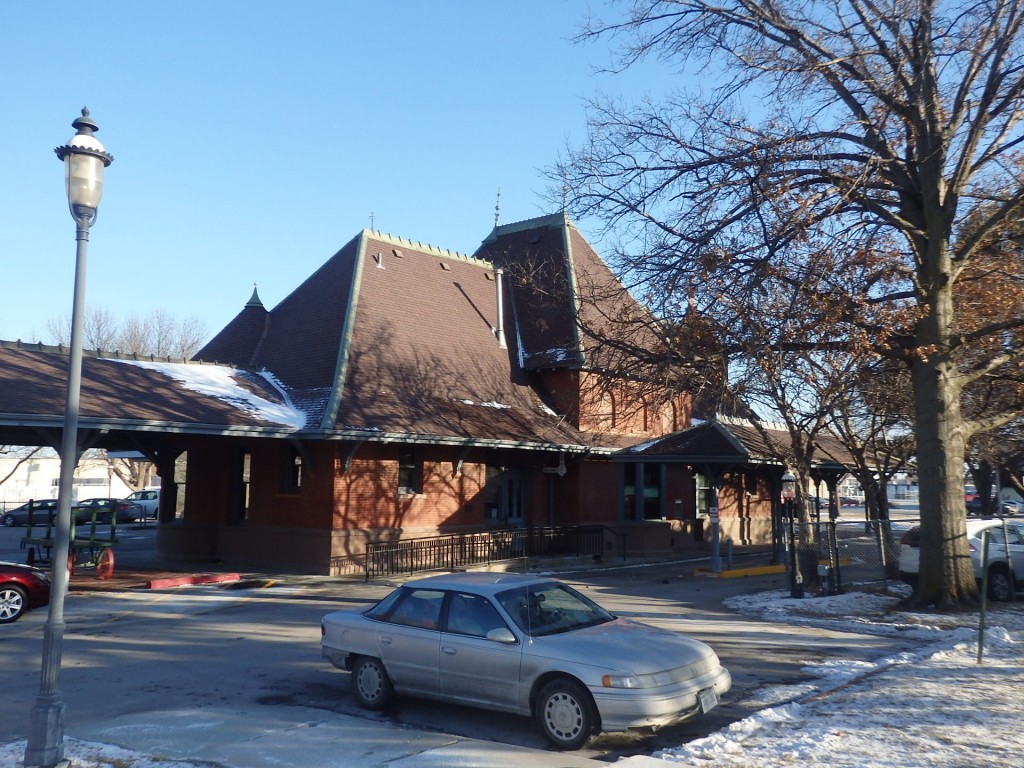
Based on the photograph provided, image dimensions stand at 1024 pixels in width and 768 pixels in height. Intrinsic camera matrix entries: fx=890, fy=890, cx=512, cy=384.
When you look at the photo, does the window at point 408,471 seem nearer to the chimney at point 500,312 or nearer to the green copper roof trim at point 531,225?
the chimney at point 500,312

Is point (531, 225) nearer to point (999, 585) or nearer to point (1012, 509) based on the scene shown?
point (999, 585)

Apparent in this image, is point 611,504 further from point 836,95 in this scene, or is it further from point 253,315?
point 836,95

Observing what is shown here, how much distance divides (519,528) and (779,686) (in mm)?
16069

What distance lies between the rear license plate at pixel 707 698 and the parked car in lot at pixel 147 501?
152 ft

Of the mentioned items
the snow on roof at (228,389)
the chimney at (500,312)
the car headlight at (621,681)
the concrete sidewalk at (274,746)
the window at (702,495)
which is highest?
the chimney at (500,312)

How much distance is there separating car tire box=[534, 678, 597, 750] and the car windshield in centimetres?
60

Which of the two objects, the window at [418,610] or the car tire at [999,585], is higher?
the window at [418,610]

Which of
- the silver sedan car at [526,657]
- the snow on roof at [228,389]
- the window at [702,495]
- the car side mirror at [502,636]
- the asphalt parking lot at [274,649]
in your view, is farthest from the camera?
the window at [702,495]

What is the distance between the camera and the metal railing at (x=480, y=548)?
22078 millimetres

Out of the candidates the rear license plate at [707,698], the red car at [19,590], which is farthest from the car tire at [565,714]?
the red car at [19,590]

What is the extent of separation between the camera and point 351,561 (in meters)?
22.1

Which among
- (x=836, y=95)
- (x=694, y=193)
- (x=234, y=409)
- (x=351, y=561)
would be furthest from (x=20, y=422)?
(x=836, y=95)

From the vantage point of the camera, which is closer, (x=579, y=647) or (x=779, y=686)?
(x=579, y=647)

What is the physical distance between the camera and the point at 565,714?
752cm
